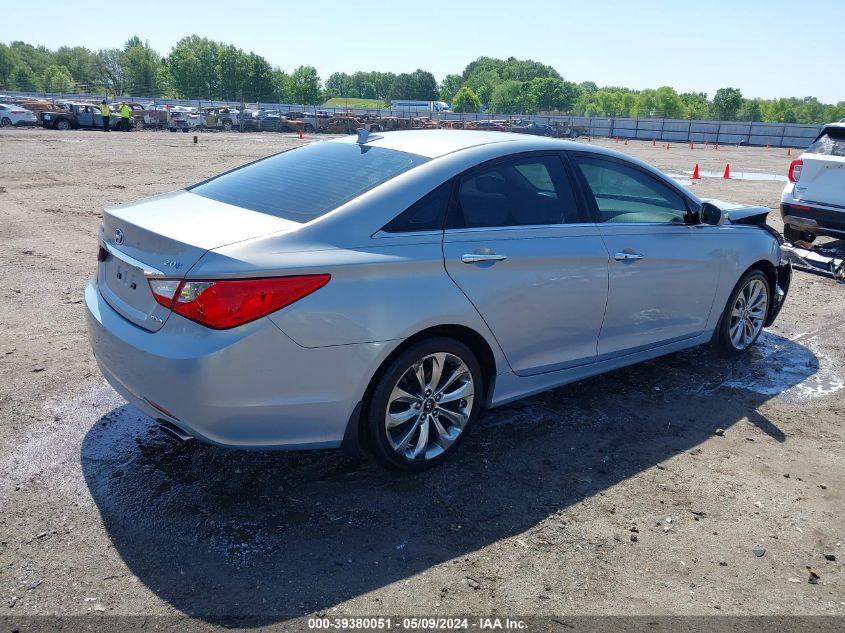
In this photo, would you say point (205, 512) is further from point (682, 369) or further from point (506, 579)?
point (682, 369)

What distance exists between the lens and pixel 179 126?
45938 millimetres

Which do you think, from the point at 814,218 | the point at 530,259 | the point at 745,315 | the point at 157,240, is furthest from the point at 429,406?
the point at 814,218

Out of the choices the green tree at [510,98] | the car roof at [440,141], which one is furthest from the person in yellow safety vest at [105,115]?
the green tree at [510,98]

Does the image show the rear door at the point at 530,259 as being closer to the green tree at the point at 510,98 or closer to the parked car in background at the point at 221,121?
the parked car in background at the point at 221,121

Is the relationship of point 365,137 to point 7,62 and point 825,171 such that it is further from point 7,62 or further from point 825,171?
point 7,62

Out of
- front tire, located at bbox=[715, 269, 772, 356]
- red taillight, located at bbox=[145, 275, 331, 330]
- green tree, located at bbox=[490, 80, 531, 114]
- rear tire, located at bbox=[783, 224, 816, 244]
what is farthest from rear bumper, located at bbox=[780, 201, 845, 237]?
green tree, located at bbox=[490, 80, 531, 114]

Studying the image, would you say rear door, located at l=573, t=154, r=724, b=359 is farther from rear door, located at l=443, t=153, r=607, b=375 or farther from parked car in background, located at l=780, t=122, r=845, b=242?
parked car in background, located at l=780, t=122, r=845, b=242

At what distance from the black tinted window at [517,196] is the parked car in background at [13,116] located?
4494 centimetres

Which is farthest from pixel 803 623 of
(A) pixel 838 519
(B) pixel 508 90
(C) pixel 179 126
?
(B) pixel 508 90

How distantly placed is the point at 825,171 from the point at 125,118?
134ft

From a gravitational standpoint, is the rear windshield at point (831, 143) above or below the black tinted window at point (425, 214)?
above

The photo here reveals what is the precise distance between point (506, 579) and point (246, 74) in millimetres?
153604

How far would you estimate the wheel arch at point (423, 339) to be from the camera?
338 cm

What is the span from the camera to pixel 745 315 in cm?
565
